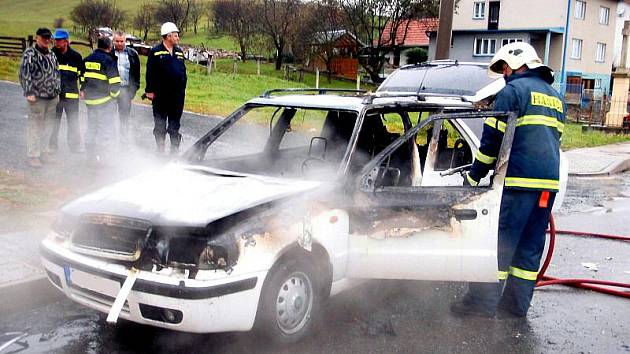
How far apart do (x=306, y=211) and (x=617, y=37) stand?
47.5m

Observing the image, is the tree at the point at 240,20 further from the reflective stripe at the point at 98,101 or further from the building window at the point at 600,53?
the reflective stripe at the point at 98,101

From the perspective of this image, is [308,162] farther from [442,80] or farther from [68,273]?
[442,80]

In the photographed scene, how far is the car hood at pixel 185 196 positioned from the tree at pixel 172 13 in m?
56.3

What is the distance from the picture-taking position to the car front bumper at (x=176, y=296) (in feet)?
10.2

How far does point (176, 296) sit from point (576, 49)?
4290cm

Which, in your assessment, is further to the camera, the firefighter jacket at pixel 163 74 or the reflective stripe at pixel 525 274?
the firefighter jacket at pixel 163 74

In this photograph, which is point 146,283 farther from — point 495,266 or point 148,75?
point 148,75

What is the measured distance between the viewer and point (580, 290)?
5164mm

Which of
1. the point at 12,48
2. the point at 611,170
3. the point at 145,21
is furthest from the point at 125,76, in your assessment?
the point at 145,21

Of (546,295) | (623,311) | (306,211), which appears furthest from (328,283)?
(623,311)

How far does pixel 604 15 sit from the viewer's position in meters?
42.5

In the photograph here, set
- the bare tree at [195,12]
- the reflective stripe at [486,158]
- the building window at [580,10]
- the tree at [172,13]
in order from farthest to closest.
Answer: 1. the bare tree at [195,12]
2. the tree at [172,13]
3. the building window at [580,10]
4. the reflective stripe at [486,158]

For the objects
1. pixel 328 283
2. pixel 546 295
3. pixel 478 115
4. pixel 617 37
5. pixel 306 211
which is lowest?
pixel 546 295

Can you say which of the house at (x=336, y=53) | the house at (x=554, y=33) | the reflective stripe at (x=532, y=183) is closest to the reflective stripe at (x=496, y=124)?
the reflective stripe at (x=532, y=183)
